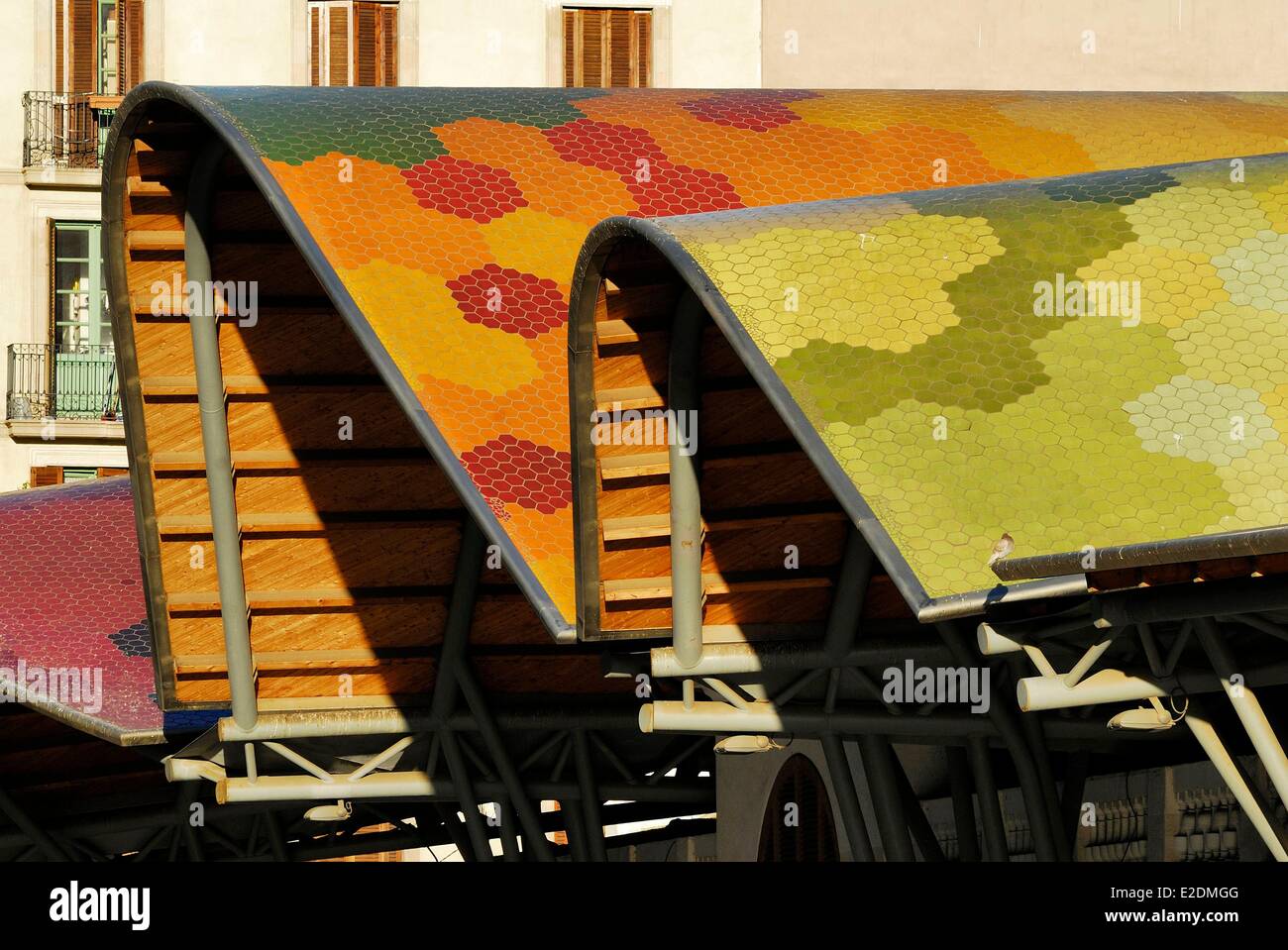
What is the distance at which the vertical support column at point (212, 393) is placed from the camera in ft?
63.5

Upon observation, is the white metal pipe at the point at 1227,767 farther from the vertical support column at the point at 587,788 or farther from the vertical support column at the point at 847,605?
the vertical support column at the point at 587,788

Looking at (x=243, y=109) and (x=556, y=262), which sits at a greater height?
(x=243, y=109)

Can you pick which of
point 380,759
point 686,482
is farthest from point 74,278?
point 686,482

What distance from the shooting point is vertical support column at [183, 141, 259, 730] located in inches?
762

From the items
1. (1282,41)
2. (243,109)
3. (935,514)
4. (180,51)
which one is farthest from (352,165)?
(1282,41)

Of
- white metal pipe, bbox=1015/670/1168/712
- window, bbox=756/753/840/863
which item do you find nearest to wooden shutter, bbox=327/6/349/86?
window, bbox=756/753/840/863

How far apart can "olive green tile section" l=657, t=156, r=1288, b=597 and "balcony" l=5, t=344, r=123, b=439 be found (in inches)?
936

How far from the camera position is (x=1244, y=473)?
1274 centimetres

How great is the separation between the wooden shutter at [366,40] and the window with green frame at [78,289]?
552 centimetres

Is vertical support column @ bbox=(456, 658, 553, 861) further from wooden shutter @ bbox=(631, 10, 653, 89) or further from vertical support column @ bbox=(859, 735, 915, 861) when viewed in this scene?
wooden shutter @ bbox=(631, 10, 653, 89)

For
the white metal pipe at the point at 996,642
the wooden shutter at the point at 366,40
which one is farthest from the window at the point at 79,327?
the white metal pipe at the point at 996,642

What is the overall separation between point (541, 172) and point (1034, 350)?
25.6 feet
